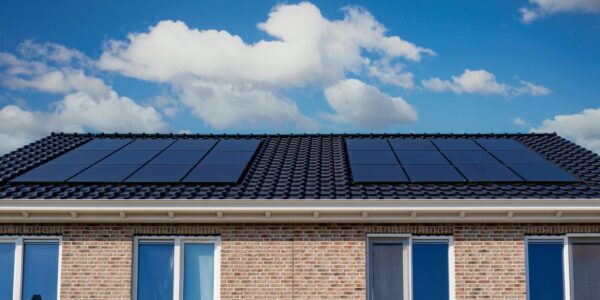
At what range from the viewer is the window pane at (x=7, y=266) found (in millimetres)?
14609

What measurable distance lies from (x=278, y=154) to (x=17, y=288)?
284 inches

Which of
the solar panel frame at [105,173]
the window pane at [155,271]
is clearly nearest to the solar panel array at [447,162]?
the window pane at [155,271]

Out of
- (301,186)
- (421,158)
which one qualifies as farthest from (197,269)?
(421,158)

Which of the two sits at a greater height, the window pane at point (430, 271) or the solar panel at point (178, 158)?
the solar panel at point (178, 158)

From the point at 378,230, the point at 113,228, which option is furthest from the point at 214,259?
the point at 378,230

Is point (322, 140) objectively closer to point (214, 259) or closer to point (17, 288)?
point (214, 259)

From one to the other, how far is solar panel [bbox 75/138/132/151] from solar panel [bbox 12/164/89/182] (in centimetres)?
205

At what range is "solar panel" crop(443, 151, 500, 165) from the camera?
16984 millimetres

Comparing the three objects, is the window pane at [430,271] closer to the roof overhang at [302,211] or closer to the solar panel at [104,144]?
the roof overhang at [302,211]

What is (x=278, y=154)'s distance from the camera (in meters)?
18.6

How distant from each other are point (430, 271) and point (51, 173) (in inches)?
347

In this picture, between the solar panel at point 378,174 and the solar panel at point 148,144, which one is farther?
the solar panel at point 148,144

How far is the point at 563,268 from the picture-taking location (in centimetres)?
1439

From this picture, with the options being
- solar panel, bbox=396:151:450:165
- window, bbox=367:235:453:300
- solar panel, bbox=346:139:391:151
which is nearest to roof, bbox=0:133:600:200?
solar panel, bbox=346:139:391:151
